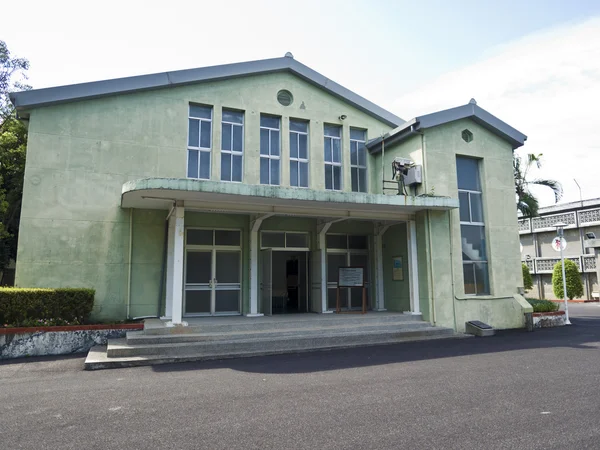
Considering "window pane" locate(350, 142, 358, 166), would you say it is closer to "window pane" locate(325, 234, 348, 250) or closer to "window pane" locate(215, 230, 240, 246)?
"window pane" locate(325, 234, 348, 250)

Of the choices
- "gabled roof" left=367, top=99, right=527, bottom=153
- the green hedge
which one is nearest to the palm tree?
"gabled roof" left=367, top=99, right=527, bottom=153

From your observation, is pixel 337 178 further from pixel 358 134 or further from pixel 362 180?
pixel 358 134

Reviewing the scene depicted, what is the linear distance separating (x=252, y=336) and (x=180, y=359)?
1896mm

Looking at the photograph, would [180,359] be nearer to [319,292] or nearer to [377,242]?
[319,292]

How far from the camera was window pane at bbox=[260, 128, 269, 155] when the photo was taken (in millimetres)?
13688

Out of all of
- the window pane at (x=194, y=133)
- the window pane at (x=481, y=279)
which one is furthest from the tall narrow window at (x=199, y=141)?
the window pane at (x=481, y=279)

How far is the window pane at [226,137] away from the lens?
Answer: 521 inches

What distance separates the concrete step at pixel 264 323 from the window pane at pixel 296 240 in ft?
9.74

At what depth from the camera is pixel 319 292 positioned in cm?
1362

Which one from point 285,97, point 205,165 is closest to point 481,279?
point 285,97

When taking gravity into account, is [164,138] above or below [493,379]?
above

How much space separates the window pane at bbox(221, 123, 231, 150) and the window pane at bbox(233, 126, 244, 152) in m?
0.16

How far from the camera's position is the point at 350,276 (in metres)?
13.6

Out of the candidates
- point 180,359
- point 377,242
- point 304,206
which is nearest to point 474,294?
point 377,242
